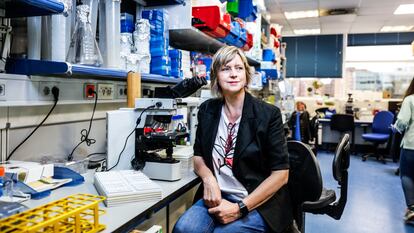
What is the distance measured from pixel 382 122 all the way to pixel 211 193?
5.92 m

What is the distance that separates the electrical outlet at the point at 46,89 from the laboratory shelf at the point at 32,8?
1.09 feet

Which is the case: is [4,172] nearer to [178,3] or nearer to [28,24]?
[28,24]

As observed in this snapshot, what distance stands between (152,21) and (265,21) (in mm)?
3389

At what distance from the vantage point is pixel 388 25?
26.0 feet

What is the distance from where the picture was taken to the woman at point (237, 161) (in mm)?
1524

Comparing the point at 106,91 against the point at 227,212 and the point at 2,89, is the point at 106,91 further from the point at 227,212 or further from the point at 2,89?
the point at 227,212

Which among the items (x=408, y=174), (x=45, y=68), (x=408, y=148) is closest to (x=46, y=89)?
(x=45, y=68)

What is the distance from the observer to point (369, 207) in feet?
11.8

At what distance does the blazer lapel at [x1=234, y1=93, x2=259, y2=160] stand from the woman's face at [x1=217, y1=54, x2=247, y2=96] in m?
0.12

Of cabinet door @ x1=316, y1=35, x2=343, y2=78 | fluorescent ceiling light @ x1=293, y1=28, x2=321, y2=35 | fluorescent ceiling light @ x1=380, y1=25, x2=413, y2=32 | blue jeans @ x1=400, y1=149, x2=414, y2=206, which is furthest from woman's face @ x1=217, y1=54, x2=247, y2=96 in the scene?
cabinet door @ x1=316, y1=35, x2=343, y2=78

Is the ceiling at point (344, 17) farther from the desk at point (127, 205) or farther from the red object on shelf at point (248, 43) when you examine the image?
the desk at point (127, 205)

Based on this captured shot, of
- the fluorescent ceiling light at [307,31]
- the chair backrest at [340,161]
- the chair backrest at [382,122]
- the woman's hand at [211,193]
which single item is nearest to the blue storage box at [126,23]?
the woman's hand at [211,193]

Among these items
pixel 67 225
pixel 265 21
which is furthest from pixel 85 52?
pixel 265 21

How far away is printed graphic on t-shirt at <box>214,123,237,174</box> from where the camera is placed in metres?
1.64
